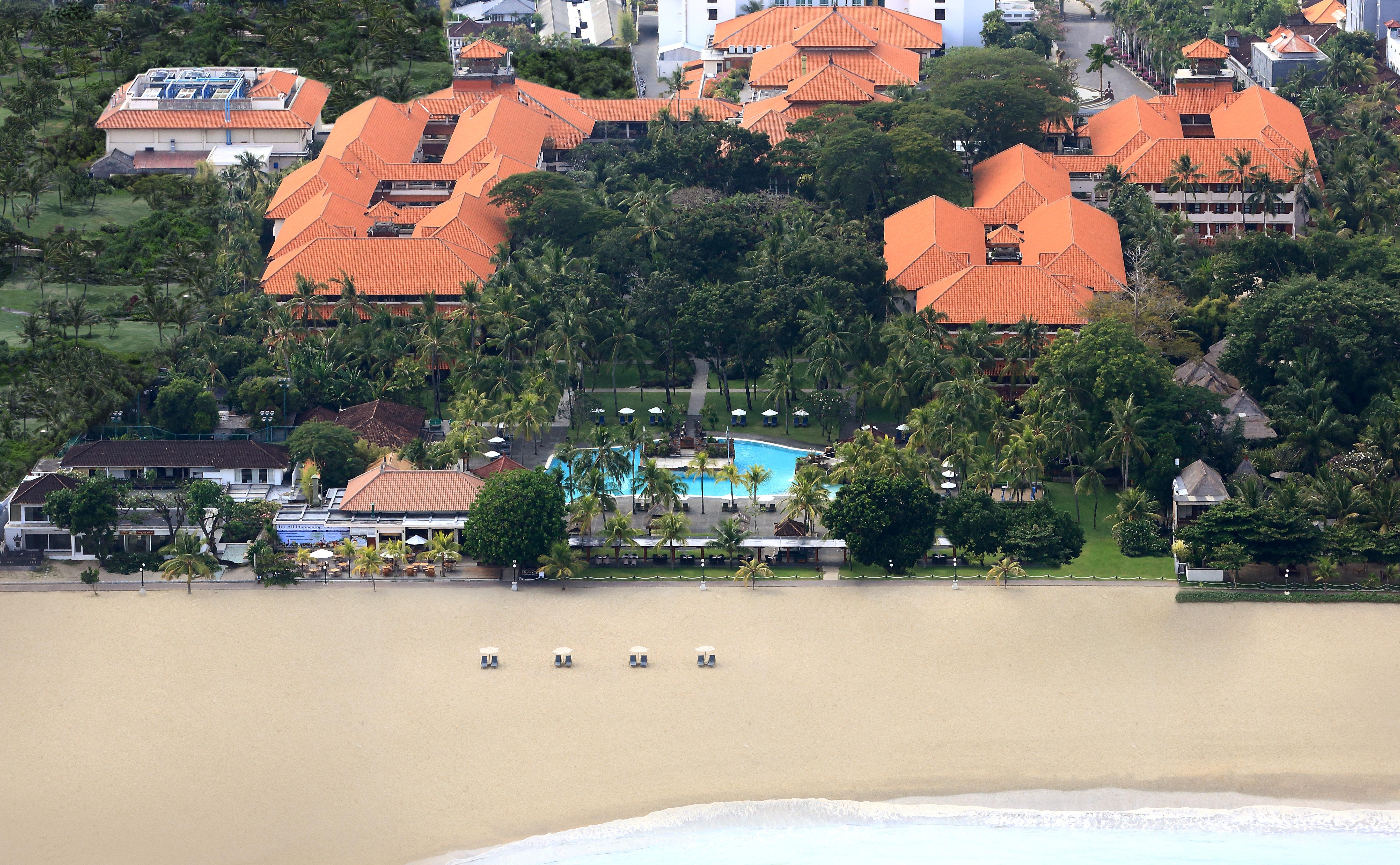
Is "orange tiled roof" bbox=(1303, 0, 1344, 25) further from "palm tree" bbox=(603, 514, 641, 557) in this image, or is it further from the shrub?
"palm tree" bbox=(603, 514, 641, 557)

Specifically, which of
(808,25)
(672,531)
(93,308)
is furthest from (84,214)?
(672,531)

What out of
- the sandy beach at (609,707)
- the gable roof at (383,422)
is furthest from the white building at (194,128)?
the sandy beach at (609,707)

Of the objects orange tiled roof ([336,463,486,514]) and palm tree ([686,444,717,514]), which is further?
palm tree ([686,444,717,514])

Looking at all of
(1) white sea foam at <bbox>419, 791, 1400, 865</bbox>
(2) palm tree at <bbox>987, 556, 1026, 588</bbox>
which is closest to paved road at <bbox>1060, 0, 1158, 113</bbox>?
(2) palm tree at <bbox>987, 556, 1026, 588</bbox>

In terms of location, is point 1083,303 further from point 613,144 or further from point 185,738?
point 185,738

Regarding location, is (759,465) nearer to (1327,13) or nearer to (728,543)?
(728,543)
